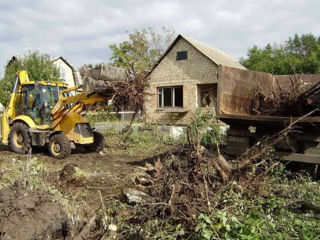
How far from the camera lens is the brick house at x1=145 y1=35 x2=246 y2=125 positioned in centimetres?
1817

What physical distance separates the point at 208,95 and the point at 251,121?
12961mm

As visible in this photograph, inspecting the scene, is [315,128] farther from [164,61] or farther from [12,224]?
[164,61]

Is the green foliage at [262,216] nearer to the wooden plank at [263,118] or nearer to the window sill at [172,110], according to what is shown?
the wooden plank at [263,118]

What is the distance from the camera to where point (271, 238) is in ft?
10.3

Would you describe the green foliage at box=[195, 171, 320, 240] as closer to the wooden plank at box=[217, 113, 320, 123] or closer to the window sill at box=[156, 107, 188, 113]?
the wooden plank at box=[217, 113, 320, 123]

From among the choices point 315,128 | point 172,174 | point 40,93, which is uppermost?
point 40,93

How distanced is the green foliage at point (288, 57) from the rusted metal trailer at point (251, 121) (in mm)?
7853

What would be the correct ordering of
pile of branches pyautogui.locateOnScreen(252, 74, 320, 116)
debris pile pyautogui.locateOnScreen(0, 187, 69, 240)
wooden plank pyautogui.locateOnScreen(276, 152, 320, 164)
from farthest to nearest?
pile of branches pyautogui.locateOnScreen(252, 74, 320, 116), wooden plank pyautogui.locateOnScreen(276, 152, 320, 164), debris pile pyautogui.locateOnScreen(0, 187, 69, 240)

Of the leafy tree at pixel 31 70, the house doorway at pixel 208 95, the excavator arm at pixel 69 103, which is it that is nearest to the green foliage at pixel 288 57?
the house doorway at pixel 208 95

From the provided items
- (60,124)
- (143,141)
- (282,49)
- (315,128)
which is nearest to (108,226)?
(315,128)

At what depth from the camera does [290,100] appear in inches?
233

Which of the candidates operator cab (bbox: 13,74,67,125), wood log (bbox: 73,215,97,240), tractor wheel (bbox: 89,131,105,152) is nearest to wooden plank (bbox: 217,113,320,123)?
wood log (bbox: 73,215,97,240)

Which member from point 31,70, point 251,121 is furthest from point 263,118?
point 31,70

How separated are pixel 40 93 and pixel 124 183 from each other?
535cm
